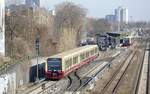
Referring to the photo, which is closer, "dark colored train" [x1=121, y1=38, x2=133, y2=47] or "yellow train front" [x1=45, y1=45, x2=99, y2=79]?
"yellow train front" [x1=45, y1=45, x2=99, y2=79]

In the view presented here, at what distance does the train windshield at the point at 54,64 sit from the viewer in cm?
3750

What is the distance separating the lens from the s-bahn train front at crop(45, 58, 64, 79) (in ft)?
123

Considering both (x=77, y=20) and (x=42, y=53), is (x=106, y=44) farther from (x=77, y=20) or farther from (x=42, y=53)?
(x=42, y=53)

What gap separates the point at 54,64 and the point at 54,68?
0.38 metres

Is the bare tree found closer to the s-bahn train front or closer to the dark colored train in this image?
the dark colored train

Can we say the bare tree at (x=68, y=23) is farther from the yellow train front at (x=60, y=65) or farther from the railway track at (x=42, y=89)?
the railway track at (x=42, y=89)

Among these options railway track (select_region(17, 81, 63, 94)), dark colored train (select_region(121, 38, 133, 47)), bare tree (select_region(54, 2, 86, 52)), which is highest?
bare tree (select_region(54, 2, 86, 52))

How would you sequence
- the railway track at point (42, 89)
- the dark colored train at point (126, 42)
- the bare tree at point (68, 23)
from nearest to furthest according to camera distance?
the railway track at point (42, 89) < the bare tree at point (68, 23) < the dark colored train at point (126, 42)

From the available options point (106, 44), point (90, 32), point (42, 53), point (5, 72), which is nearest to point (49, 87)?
point (5, 72)

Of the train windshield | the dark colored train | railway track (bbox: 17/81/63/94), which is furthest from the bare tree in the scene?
railway track (bbox: 17/81/63/94)

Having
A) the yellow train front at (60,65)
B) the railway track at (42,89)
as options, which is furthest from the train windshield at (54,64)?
the railway track at (42,89)

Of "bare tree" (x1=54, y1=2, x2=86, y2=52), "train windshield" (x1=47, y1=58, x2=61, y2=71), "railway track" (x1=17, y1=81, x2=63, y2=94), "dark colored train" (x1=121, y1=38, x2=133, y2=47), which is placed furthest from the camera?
"dark colored train" (x1=121, y1=38, x2=133, y2=47)

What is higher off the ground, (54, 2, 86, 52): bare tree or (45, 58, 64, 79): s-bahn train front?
(54, 2, 86, 52): bare tree

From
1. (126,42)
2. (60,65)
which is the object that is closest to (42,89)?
(60,65)
